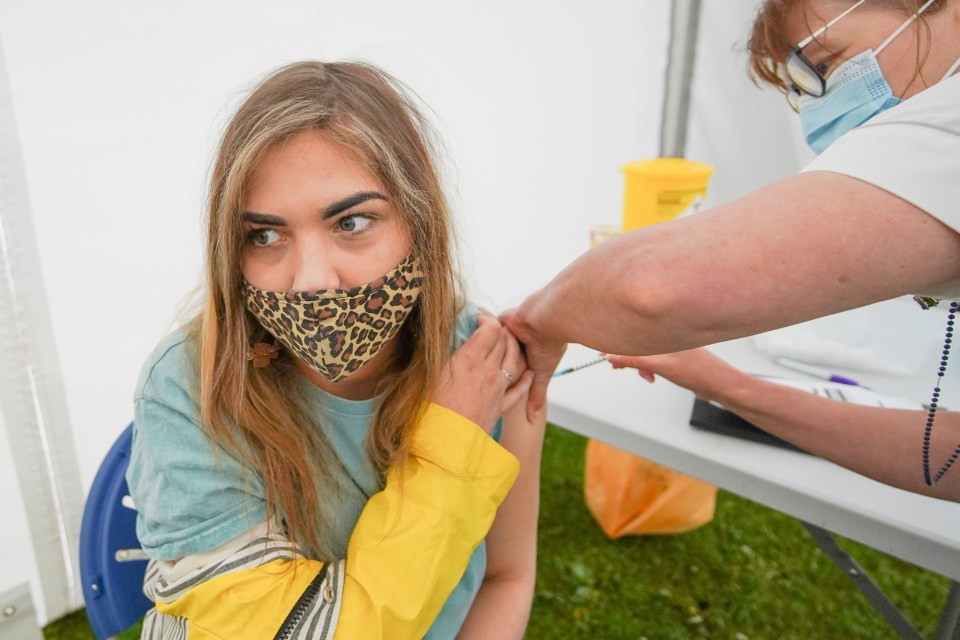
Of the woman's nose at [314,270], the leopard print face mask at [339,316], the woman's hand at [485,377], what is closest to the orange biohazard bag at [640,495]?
the woman's hand at [485,377]

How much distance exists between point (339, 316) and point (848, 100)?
930 mm

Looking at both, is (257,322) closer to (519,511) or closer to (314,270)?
(314,270)

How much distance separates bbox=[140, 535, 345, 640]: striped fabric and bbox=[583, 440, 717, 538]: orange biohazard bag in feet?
4.77

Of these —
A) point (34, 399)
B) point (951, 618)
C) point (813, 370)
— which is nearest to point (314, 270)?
point (34, 399)

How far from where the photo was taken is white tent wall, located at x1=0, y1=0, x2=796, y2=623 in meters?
1.42

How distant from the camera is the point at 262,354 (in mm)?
1099

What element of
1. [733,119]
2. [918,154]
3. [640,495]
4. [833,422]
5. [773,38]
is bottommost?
[640,495]

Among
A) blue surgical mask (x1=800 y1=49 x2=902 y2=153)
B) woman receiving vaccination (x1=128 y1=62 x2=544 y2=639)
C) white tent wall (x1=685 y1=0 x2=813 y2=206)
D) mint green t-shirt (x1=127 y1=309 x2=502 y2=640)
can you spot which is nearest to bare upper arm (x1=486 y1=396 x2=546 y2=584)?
woman receiving vaccination (x1=128 y1=62 x2=544 y2=639)

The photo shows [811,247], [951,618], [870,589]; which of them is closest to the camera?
[811,247]

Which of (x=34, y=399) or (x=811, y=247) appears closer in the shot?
(x=811, y=247)

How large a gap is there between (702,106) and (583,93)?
0.72 meters

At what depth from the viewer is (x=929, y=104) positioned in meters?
0.72

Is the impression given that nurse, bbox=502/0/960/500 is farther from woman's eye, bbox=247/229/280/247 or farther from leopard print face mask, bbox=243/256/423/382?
woman's eye, bbox=247/229/280/247

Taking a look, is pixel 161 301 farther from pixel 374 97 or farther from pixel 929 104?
pixel 929 104
